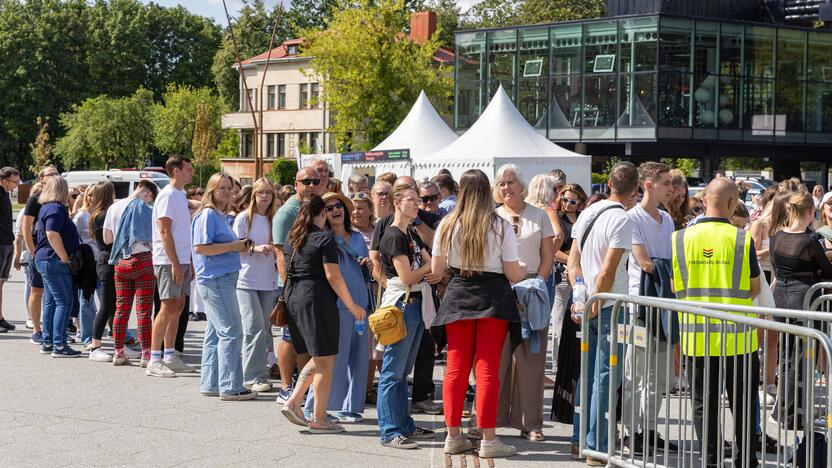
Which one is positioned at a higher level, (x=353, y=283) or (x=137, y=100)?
(x=137, y=100)

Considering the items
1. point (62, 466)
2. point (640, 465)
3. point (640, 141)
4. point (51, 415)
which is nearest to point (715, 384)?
point (640, 465)

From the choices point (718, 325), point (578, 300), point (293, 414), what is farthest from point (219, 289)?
→ point (718, 325)

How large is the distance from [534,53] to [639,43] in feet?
16.4

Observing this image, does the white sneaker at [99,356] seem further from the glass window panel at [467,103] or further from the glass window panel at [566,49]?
the glass window panel at [467,103]

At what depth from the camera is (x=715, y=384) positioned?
19.7 ft

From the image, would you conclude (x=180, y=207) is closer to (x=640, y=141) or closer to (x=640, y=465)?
(x=640, y=465)

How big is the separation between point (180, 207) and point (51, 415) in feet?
7.47

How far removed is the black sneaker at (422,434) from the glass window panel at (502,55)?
36.7 m

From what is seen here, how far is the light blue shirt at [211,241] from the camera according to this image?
8.75 meters

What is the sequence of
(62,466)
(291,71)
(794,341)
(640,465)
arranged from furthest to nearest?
(291,71) → (62,466) → (640,465) → (794,341)

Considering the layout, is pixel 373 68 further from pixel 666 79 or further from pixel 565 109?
pixel 666 79

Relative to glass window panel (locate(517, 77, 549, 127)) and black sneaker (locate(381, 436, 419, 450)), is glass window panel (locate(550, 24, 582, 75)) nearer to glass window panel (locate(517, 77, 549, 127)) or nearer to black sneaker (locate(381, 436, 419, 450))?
glass window panel (locate(517, 77, 549, 127))

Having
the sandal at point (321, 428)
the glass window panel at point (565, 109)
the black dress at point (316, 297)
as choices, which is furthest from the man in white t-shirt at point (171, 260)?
the glass window panel at point (565, 109)

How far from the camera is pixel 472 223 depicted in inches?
259
